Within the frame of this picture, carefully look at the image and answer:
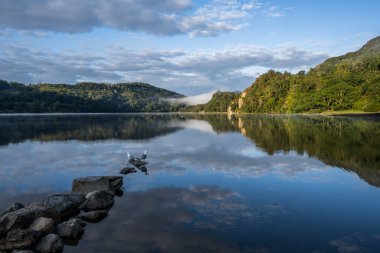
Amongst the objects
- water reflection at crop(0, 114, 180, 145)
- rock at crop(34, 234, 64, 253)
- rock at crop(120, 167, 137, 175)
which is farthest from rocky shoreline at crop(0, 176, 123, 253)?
water reflection at crop(0, 114, 180, 145)

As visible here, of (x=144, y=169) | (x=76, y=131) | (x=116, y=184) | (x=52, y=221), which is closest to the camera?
(x=52, y=221)

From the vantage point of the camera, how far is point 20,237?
15.2 meters

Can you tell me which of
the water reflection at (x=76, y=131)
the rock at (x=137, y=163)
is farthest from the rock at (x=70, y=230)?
the water reflection at (x=76, y=131)

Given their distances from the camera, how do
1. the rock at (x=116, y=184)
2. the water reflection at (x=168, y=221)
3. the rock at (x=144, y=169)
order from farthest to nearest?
1. the rock at (x=144, y=169)
2. the rock at (x=116, y=184)
3. the water reflection at (x=168, y=221)

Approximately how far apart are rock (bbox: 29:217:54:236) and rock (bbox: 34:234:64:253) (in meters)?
0.73

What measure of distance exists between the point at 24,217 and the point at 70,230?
2445 mm

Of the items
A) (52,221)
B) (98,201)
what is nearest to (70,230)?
(52,221)

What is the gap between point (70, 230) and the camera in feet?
55.5

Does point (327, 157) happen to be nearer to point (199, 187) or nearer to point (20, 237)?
point (199, 187)

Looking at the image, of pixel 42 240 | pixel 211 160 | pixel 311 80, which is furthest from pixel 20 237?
pixel 311 80

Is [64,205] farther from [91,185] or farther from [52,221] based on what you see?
[91,185]

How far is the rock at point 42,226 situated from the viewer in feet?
52.9

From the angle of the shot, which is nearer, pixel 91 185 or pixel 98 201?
pixel 98 201

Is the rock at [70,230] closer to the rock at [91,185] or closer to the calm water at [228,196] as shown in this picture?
the calm water at [228,196]
